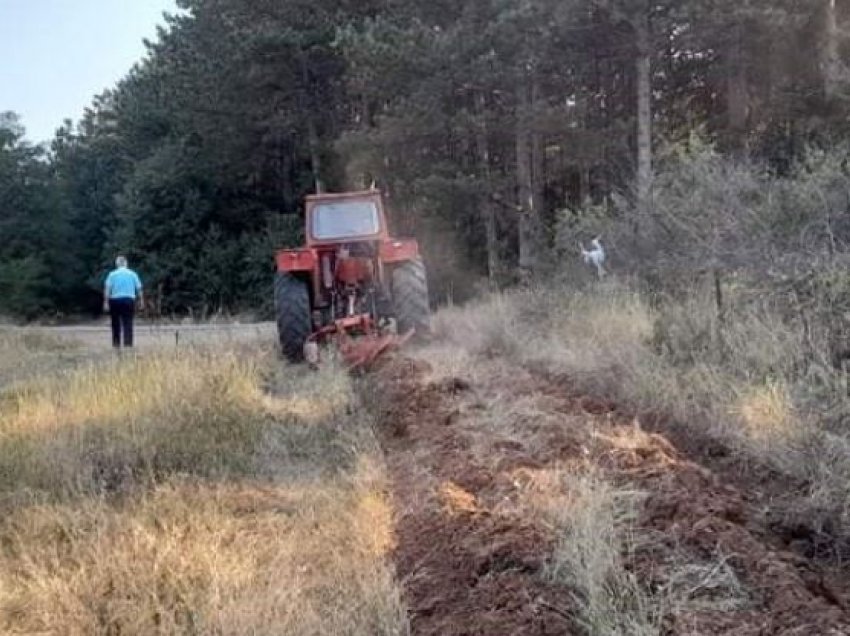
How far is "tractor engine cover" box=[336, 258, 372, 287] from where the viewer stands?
36.3 ft

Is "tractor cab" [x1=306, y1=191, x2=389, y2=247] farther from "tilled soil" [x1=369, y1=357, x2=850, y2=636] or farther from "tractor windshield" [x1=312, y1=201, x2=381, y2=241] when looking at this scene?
"tilled soil" [x1=369, y1=357, x2=850, y2=636]

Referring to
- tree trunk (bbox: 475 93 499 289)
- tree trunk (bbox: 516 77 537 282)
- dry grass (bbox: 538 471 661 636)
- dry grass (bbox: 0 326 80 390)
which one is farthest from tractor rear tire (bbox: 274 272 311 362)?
tree trunk (bbox: 475 93 499 289)

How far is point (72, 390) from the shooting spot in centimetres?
750

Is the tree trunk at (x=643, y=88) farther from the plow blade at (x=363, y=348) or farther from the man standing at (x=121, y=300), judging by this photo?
the man standing at (x=121, y=300)

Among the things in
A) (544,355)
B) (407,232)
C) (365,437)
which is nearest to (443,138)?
(407,232)

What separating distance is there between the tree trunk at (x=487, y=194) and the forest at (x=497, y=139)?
8cm

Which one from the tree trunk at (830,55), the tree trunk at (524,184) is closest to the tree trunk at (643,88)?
the tree trunk at (524,184)

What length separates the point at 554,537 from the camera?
3617 mm

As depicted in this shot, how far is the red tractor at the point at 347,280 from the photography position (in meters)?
10.6

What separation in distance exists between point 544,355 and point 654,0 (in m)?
11.3

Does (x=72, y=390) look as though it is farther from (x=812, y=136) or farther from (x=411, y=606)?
(x=812, y=136)

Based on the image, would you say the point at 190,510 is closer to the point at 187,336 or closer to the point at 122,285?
the point at 187,336

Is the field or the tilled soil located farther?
the field

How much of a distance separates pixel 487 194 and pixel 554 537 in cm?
1829
